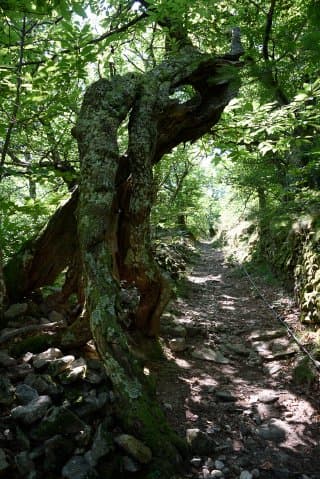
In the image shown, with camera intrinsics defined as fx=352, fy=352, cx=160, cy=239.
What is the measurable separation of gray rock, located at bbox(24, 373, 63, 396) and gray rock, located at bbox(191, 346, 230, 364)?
9.97 feet

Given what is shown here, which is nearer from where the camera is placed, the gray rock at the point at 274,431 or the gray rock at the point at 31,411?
the gray rock at the point at 31,411

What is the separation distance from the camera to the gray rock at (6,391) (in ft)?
10.4


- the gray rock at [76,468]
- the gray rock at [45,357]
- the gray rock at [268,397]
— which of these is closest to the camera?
the gray rock at [76,468]

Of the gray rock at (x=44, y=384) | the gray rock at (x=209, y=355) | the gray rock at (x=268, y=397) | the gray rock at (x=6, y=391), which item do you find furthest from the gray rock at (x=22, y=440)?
the gray rock at (x=209, y=355)

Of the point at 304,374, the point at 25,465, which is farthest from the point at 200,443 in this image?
the point at 304,374

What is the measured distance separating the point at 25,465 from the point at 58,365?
114 cm

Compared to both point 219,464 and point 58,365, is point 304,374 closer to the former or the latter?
point 219,464

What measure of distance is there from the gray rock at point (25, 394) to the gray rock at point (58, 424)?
0.97 feet

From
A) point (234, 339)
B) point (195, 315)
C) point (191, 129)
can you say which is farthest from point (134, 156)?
point (195, 315)

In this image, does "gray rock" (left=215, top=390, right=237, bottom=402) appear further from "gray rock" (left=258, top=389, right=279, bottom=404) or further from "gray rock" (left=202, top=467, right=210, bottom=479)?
"gray rock" (left=202, top=467, right=210, bottom=479)

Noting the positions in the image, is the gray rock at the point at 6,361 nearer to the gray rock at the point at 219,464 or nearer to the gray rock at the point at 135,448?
the gray rock at the point at 135,448

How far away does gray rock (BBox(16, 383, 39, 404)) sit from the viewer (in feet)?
10.7

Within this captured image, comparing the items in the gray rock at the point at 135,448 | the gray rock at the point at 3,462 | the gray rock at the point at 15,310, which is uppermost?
the gray rock at the point at 15,310

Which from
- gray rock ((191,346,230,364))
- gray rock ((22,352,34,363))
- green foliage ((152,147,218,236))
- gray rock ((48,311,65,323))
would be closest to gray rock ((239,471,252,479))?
gray rock ((22,352,34,363))
